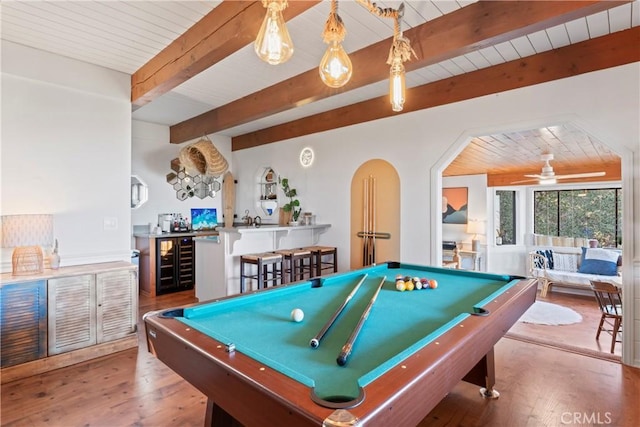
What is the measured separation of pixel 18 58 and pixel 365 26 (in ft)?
10.4

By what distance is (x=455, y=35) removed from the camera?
2381 mm

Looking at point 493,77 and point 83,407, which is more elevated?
point 493,77

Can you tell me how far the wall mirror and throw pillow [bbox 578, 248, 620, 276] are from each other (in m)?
8.74

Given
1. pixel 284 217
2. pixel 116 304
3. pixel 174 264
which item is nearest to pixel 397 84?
pixel 116 304

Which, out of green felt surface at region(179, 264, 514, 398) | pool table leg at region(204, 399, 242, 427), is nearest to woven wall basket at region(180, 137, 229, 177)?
green felt surface at region(179, 264, 514, 398)

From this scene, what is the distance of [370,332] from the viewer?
150 centimetres

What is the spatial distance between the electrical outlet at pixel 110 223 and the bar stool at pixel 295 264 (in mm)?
1990

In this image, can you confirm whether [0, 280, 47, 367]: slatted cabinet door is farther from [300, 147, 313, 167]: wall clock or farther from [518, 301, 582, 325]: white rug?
[518, 301, 582, 325]: white rug

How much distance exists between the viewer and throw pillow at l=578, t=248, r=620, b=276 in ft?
21.0

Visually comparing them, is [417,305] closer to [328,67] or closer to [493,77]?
[328,67]

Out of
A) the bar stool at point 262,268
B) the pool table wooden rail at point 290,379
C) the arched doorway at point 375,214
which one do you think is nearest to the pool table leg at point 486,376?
the pool table wooden rail at point 290,379

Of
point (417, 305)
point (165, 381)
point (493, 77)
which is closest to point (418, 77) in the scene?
point (493, 77)

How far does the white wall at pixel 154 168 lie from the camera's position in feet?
18.6

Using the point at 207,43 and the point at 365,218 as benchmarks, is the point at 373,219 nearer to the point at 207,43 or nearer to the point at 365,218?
the point at 365,218
